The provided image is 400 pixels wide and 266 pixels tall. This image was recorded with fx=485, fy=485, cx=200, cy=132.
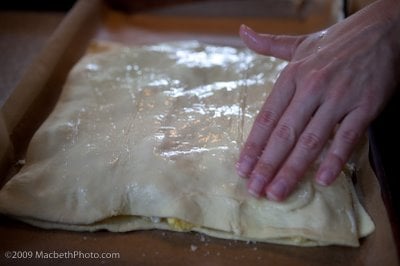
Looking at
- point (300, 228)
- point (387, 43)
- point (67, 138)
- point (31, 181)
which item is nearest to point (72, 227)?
point (31, 181)

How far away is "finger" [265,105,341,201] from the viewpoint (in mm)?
973

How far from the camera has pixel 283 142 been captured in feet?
3.24

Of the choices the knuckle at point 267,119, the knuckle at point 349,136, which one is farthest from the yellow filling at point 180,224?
the knuckle at point 349,136

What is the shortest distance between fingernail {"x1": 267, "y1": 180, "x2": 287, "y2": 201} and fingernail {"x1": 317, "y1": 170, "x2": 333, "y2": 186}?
71 mm

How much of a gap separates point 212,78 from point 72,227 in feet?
2.06

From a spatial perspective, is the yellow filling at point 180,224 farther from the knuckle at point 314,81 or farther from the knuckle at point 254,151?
the knuckle at point 314,81

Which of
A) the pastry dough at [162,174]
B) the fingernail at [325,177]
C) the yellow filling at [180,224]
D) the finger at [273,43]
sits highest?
the finger at [273,43]

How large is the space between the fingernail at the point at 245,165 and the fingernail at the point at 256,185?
0.10 ft

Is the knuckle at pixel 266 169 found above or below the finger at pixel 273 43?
below

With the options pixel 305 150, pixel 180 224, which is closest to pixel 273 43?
pixel 305 150

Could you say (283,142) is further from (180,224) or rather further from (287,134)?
(180,224)

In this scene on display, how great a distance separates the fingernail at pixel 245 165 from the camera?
1.03 m

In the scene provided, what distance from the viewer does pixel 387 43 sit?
1.03m

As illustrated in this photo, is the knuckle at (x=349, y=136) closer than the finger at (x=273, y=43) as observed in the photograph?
Yes
